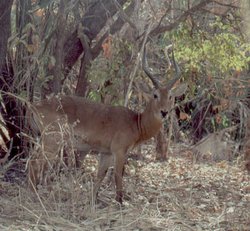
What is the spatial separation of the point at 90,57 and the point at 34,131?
5.71 ft

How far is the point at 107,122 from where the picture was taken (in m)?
8.66

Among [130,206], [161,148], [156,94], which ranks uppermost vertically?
[156,94]

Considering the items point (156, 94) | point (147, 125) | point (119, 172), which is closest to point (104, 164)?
point (119, 172)

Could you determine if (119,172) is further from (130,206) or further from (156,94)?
(156,94)

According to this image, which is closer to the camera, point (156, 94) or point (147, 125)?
point (156, 94)

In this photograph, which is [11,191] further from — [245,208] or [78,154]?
[245,208]

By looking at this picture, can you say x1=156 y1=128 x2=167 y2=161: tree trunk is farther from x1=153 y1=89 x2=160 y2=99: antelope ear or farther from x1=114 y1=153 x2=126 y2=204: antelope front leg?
x1=114 y1=153 x2=126 y2=204: antelope front leg

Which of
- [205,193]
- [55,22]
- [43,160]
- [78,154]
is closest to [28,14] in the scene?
[55,22]

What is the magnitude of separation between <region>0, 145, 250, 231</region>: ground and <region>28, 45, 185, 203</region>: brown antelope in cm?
49

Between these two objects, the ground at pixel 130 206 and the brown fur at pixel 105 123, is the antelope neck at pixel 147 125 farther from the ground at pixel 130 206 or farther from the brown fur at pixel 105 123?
the ground at pixel 130 206

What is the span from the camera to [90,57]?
984cm

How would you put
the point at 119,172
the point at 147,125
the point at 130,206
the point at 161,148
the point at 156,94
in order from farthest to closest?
the point at 161,148
the point at 147,125
the point at 156,94
the point at 119,172
the point at 130,206

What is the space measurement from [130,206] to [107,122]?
4.43 feet

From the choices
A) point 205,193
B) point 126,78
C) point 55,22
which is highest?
point 55,22
